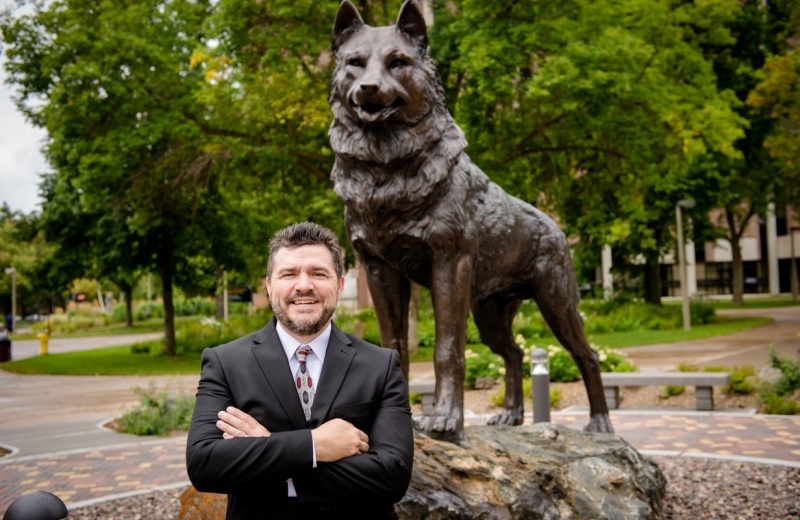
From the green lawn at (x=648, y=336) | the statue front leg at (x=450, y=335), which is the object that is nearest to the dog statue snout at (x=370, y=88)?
the statue front leg at (x=450, y=335)

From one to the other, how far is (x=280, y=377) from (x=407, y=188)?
7.51ft

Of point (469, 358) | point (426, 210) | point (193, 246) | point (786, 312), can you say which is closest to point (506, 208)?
point (426, 210)

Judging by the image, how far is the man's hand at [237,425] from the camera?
2180 mm

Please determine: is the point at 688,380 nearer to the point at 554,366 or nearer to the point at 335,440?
the point at 554,366

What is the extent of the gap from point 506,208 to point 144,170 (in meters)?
15.3

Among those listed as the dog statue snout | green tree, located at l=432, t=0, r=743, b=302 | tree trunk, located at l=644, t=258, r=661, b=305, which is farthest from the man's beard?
tree trunk, located at l=644, t=258, r=661, b=305

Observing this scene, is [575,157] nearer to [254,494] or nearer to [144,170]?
[144,170]

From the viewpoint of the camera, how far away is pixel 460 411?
4449mm

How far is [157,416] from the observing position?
10188 mm

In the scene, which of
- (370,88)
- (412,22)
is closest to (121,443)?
(370,88)

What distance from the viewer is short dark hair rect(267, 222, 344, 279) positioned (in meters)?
2.40

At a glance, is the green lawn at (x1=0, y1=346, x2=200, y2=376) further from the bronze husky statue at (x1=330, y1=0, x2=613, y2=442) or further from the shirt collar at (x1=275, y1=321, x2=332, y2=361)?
the shirt collar at (x1=275, y1=321, x2=332, y2=361)

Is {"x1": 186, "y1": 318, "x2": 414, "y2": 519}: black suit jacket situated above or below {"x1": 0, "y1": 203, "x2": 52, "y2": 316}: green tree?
below

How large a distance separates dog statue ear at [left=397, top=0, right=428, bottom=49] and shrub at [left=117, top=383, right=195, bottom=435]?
23.7 feet
